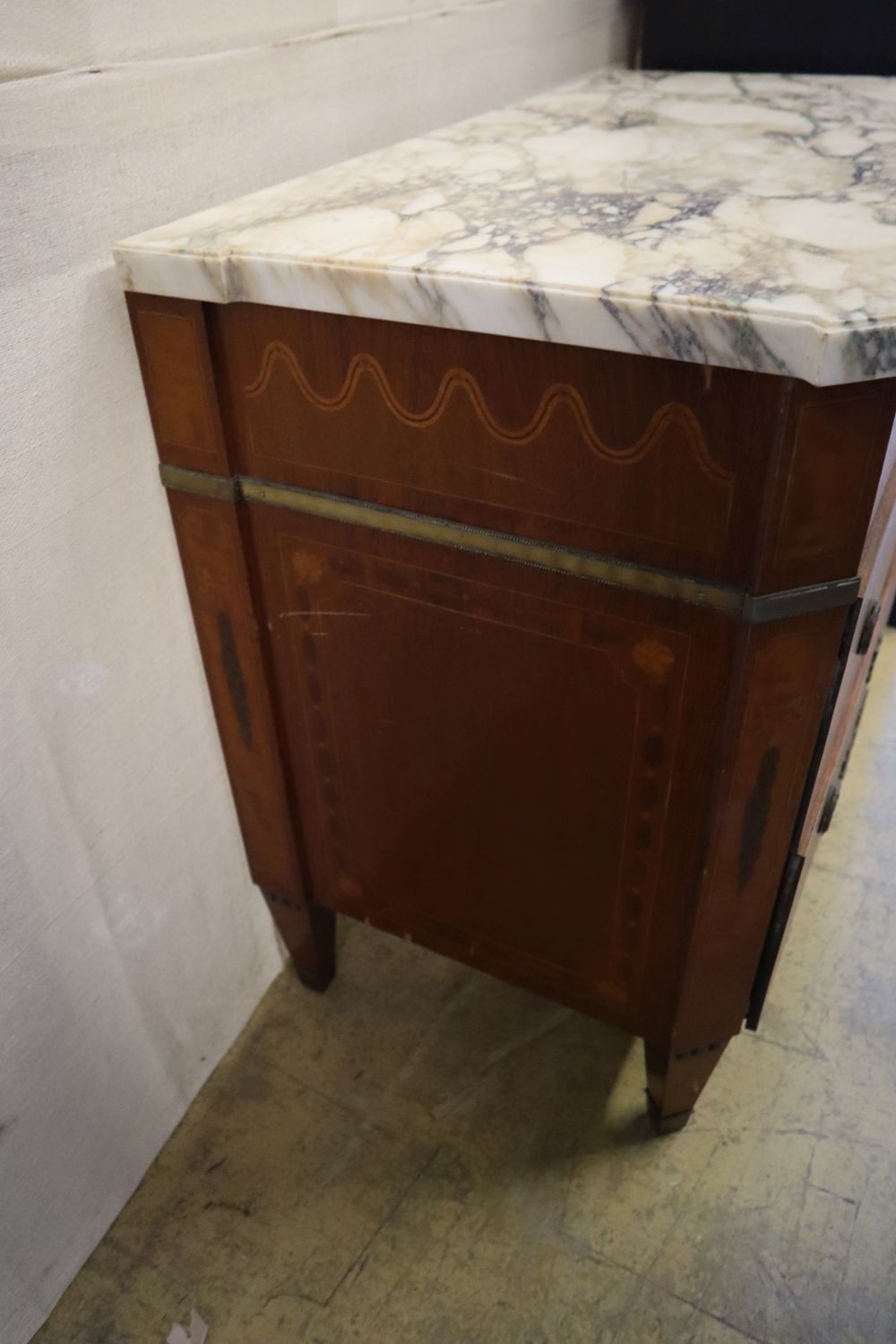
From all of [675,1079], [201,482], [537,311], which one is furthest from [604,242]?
[675,1079]

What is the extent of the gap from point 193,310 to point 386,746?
1.53 ft

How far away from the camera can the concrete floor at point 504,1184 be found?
3.53 feet

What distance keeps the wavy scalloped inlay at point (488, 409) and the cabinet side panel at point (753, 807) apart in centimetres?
16

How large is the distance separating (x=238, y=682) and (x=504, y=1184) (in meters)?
0.68

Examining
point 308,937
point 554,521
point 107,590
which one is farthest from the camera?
point 308,937

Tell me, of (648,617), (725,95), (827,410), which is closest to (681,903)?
(648,617)

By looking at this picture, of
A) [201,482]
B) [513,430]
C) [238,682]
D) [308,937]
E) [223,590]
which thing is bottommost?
[308,937]

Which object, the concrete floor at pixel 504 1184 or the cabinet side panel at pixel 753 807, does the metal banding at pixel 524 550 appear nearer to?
the cabinet side panel at pixel 753 807

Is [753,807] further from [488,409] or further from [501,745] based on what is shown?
[488,409]

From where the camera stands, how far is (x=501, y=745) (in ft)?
3.25

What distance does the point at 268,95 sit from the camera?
1.01m

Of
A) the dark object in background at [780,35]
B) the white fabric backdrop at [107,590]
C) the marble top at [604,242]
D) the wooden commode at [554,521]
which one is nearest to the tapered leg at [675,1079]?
the wooden commode at [554,521]

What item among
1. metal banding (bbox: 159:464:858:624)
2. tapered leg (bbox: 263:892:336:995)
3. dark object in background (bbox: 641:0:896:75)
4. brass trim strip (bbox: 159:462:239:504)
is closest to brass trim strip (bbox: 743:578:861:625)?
metal banding (bbox: 159:464:858:624)

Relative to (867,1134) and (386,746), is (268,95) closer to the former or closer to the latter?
(386,746)
